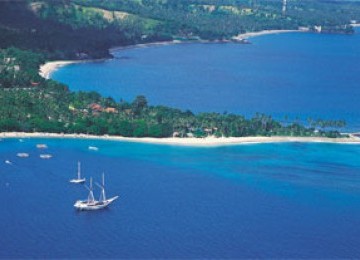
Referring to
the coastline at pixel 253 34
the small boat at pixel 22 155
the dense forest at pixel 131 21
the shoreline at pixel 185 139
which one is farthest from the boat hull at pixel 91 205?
the coastline at pixel 253 34

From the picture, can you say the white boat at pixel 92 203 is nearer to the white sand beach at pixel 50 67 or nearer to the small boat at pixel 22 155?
the small boat at pixel 22 155

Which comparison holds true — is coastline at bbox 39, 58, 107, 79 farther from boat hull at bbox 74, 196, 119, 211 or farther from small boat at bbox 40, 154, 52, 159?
boat hull at bbox 74, 196, 119, 211

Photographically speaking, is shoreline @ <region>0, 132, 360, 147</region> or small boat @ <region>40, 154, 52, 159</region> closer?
small boat @ <region>40, 154, 52, 159</region>

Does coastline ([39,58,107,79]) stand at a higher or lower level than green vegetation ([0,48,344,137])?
higher

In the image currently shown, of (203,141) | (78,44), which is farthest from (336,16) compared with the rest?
(203,141)

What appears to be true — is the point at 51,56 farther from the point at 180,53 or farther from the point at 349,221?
the point at 349,221

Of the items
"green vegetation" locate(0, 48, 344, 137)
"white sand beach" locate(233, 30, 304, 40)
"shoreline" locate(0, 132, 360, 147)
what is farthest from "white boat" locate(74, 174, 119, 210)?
"white sand beach" locate(233, 30, 304, 40)

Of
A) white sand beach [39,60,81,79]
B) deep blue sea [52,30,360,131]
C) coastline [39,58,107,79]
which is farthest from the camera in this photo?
coastline [39,58,107,79]

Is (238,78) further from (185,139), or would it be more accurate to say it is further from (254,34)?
(254,34)
